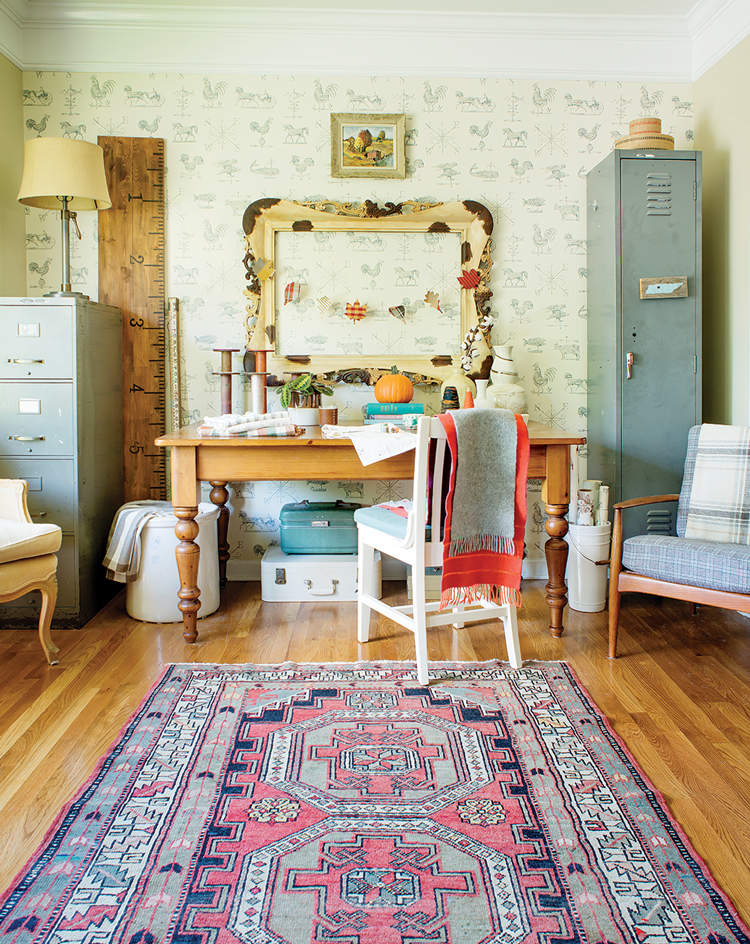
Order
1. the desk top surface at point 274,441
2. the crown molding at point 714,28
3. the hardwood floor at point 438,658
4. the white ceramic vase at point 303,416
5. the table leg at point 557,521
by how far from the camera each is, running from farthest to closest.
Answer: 1. the crown molding at point 714,28
2. the white ceramic vase at point 303,416
3. the table leg at point 557,521
4. the desk top surface at point 274,441
5. the hardwood floor at point 438,658

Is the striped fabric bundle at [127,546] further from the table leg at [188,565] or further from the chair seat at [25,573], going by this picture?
the chair seat at [25,573]

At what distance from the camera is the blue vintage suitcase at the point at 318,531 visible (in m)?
3.56

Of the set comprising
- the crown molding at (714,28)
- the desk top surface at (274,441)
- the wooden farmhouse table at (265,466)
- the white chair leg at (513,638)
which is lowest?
the white chair leg at (513,638)

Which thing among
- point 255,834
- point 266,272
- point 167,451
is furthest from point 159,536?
point 255,834

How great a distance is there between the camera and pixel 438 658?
283 cm

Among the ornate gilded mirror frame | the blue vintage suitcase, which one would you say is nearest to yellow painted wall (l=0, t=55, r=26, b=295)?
the ornate gilded mirror frame

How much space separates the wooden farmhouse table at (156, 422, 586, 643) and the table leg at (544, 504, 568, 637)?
33 mm

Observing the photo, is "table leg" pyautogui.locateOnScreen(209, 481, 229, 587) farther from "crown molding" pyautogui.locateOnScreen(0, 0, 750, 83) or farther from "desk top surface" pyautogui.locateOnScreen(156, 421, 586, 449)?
"crown molding" pyautogui.locateOnScreen(0, 0, 750, 83)

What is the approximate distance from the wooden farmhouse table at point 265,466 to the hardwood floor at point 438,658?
323 millimetres

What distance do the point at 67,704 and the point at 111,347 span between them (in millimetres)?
1818

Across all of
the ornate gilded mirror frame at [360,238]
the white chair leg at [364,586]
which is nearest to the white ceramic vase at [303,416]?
the white chair leg at [364,586]

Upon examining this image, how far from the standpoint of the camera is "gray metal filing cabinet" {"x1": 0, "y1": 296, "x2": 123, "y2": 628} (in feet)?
10.1

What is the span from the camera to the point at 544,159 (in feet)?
12.5

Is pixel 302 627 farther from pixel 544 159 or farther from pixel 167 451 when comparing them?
pixel 544 159
